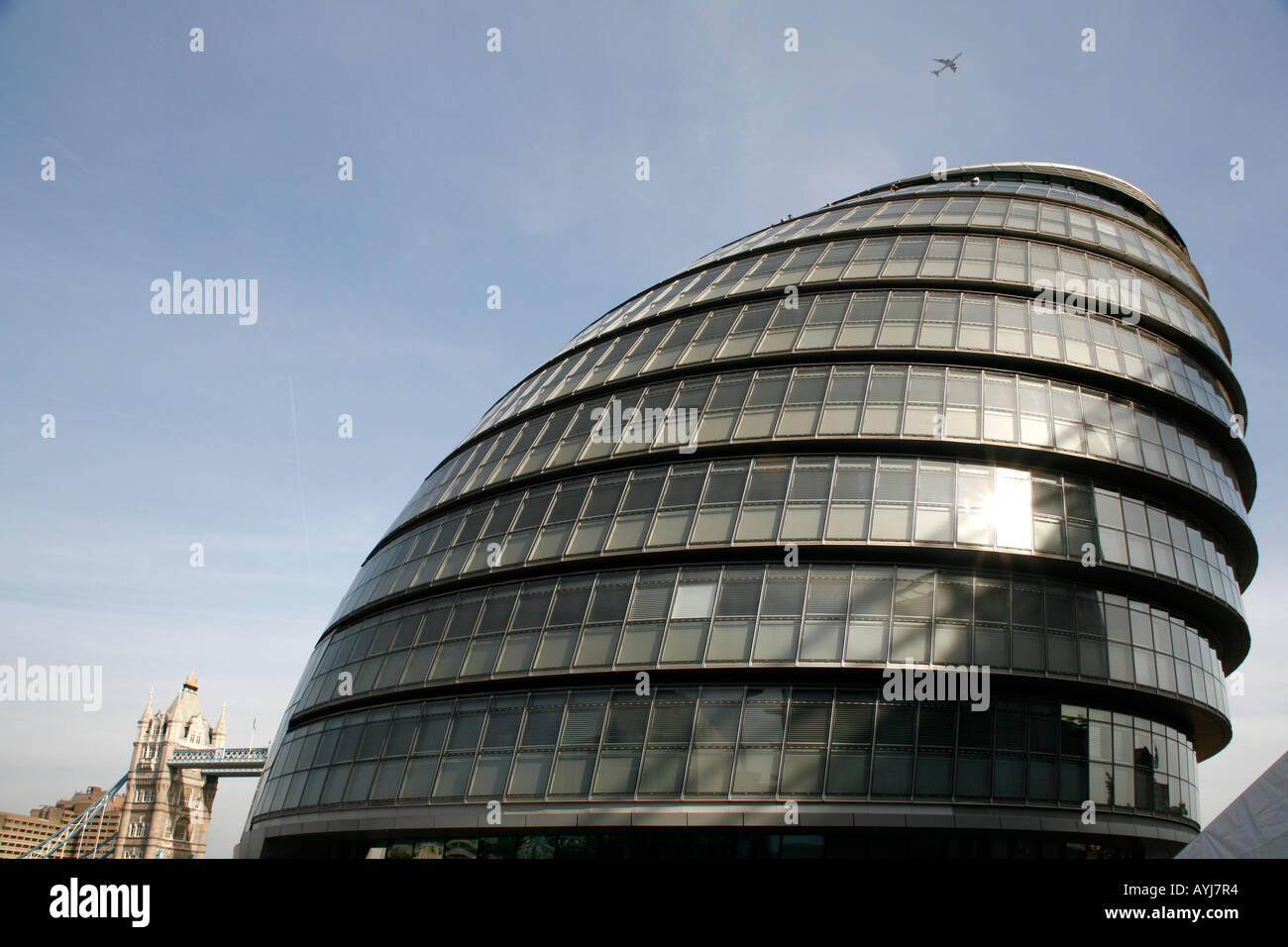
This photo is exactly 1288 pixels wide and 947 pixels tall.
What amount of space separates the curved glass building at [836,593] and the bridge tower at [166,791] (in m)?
114

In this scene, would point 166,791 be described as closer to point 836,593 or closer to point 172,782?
point 172,782

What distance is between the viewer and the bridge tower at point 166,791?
124m

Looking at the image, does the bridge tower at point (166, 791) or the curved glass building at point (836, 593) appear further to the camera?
the bridge tower at point (166, 791)

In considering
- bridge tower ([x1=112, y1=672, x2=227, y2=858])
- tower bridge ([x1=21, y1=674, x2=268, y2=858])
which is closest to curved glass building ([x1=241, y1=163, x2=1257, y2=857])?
tower bridge ([x1=21, y1=674, x2=268, y2=858])

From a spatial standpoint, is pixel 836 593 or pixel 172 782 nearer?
pixel 836 593

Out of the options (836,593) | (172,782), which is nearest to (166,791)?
(172,782)

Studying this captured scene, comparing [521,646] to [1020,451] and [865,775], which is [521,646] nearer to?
[865,775]

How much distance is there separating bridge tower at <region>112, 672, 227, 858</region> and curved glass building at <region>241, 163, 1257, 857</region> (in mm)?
113734

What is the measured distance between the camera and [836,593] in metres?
21.2

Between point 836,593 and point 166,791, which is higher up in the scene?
point 836,593

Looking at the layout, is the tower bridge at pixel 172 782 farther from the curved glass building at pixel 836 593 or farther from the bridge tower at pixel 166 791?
the curved glass building at pixel 836 593

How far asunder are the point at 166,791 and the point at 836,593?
433ft

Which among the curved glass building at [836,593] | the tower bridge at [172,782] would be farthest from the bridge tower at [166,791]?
the curved glass building at [836,593]
